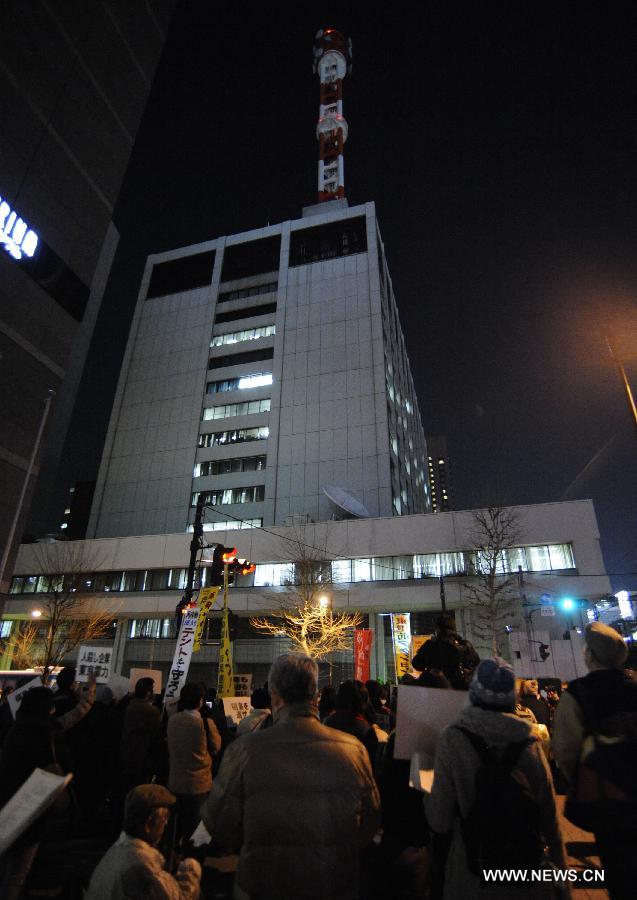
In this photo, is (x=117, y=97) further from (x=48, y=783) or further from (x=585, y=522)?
(x=585, y=522)

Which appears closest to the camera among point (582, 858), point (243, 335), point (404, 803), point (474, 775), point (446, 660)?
point (474, 775)

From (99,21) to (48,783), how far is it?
76.2 ft

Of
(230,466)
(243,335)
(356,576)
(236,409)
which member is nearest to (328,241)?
(243,335)

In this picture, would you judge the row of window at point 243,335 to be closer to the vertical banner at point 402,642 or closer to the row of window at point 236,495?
the row of window at point 236,495

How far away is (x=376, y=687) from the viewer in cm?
773

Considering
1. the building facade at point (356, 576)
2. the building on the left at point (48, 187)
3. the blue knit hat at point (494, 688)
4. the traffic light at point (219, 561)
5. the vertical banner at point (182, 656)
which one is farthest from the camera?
the building facade at point (356, 576)

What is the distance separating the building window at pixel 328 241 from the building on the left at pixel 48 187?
3634 centimetres

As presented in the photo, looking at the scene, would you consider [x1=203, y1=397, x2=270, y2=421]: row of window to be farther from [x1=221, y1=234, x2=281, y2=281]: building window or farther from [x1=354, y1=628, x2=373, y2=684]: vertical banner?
[x1=354, y1=628, x2=373, y2=684]: vertical banner

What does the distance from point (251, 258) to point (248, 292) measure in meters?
5.50

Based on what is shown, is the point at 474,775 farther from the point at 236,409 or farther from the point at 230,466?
the point at 236,409

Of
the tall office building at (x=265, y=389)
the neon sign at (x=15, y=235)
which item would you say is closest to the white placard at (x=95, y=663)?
the neon sign at (x=15, y=235)

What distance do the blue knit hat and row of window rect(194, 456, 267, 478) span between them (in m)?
43.4

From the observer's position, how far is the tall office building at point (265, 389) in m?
43.6

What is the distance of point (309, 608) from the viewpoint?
2758cm
